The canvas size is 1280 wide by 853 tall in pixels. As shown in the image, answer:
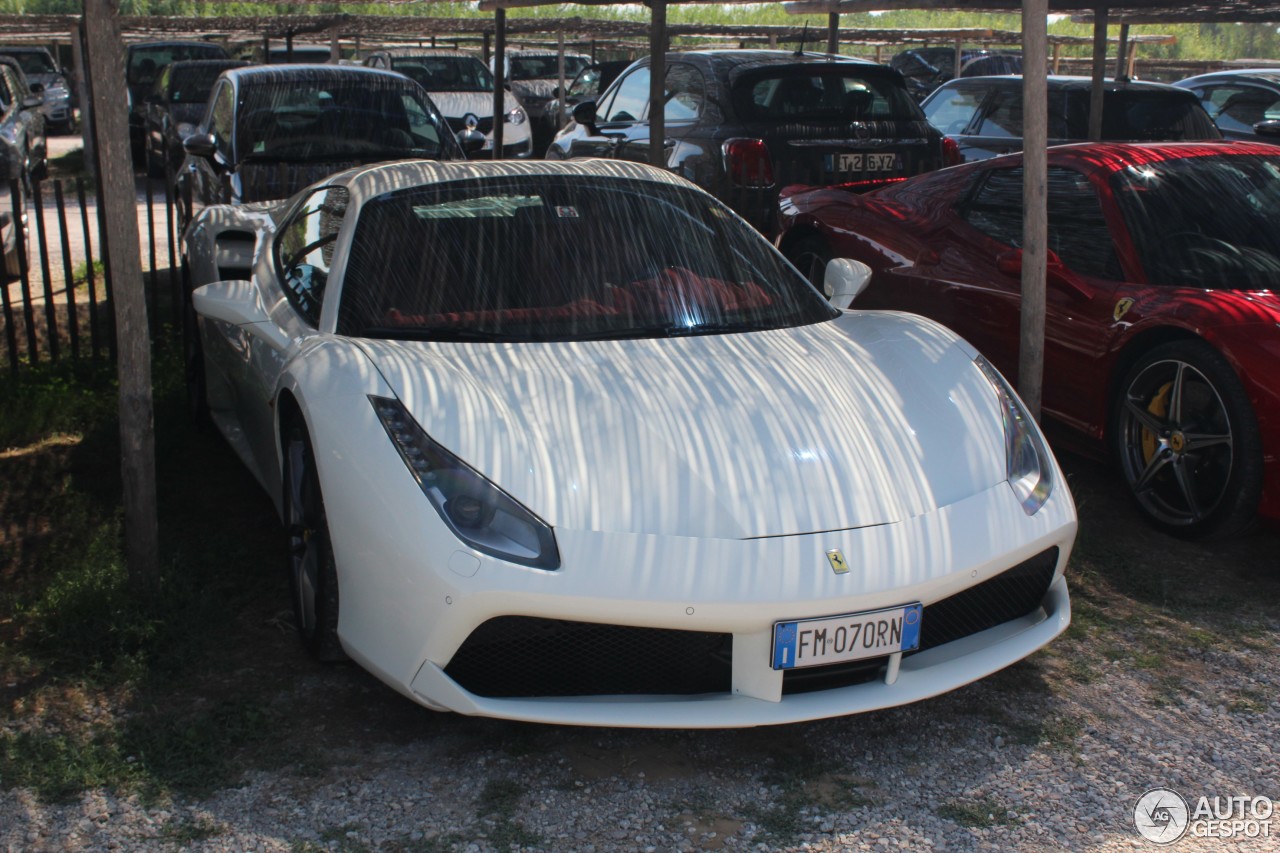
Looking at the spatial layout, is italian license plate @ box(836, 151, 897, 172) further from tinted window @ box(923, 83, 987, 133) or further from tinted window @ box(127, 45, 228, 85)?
tinted window @ box(127, 45, 228, 85)

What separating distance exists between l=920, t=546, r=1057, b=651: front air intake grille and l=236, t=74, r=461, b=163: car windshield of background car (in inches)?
229

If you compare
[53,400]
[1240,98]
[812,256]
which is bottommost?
[53,400]

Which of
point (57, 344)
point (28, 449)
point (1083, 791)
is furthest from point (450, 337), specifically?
point (57, 344)

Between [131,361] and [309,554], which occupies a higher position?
[131,361]

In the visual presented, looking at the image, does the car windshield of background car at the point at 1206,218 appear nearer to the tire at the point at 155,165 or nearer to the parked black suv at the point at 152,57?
the tire at the point at 155,165

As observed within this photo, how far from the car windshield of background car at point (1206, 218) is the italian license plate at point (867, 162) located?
3.53 m

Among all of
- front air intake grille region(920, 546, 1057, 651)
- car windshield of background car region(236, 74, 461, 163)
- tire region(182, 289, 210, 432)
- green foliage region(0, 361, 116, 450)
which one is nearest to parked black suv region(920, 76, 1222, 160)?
car windshield of background car region(236, 74, 461, 163)

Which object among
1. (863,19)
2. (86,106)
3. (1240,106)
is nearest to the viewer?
(86,106)

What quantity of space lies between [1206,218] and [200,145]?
5.76m

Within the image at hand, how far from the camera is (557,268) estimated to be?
154 inches

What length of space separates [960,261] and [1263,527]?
1.73m

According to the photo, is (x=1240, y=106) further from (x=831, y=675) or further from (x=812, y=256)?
(x=831, y=675)

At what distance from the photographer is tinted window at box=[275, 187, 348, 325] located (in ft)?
13.0

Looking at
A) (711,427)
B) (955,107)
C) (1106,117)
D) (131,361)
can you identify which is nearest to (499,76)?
(955,107)
